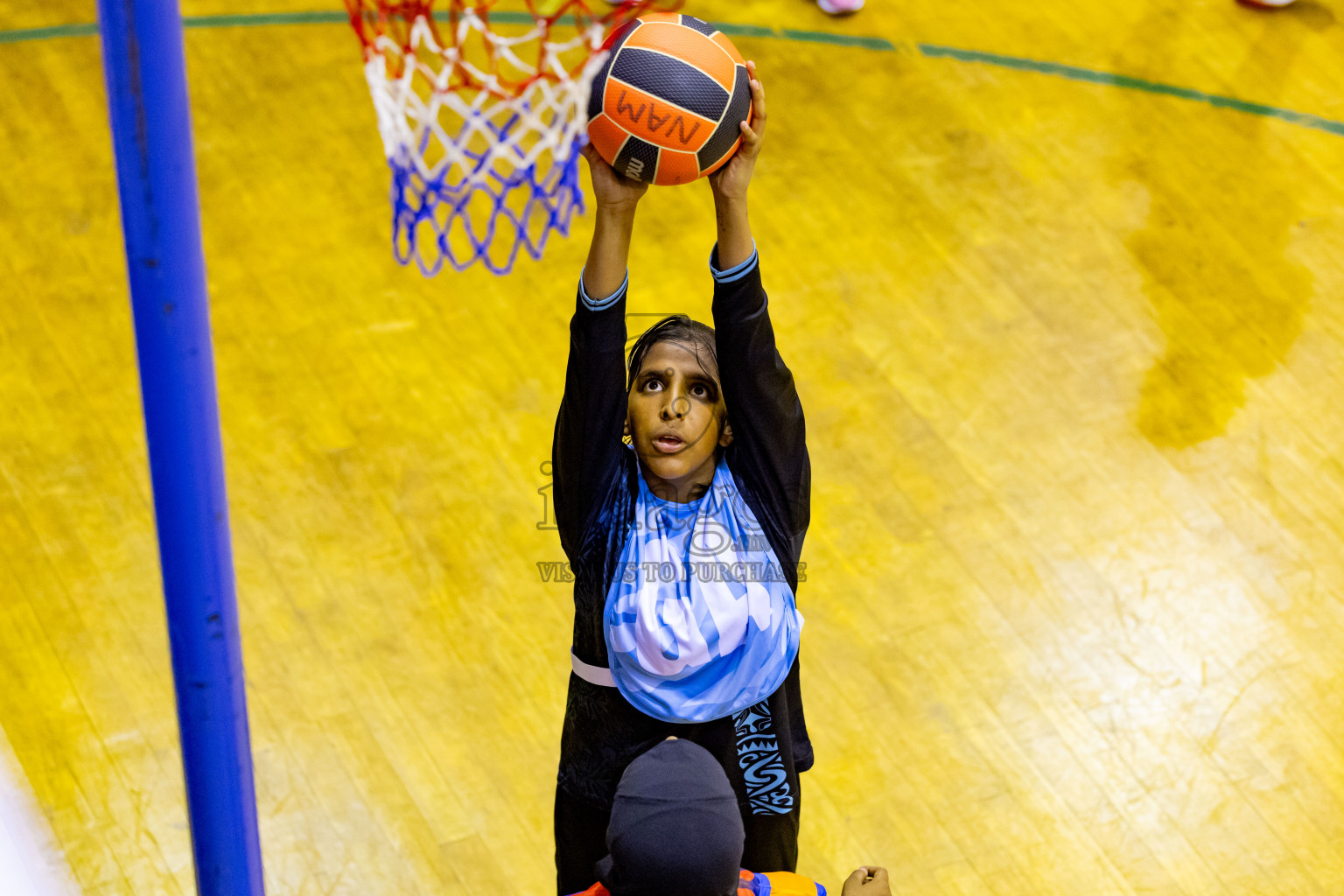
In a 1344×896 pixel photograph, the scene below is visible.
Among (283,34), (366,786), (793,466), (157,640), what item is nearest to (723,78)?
(793,466)

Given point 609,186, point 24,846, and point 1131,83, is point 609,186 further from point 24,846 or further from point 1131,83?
point 1131,83

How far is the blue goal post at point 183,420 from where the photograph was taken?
176cm

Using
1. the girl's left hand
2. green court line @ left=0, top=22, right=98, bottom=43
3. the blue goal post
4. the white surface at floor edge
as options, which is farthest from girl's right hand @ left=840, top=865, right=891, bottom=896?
green court line @ left=0, top=22, right=98, bottom=43

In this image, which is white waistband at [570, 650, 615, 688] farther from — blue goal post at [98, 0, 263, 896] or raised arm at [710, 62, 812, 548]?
blue goal post at [98, 0, 263, 896]

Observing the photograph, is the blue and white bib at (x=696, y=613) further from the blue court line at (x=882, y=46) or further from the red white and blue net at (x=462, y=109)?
the blue court line at (x=882, y=46)

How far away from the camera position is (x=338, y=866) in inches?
135

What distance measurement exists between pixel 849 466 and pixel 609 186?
215cm

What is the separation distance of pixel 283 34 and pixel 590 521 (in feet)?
12.7

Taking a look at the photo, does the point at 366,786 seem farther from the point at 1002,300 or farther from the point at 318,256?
the point at 1002,300

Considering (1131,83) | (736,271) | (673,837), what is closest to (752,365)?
(736,271)

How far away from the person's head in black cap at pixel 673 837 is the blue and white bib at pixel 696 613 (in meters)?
0.21

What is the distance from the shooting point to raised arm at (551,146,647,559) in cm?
231

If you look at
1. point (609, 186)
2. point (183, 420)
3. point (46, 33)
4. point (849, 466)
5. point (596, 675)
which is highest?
point (609, 186)

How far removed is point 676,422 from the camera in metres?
2.40
